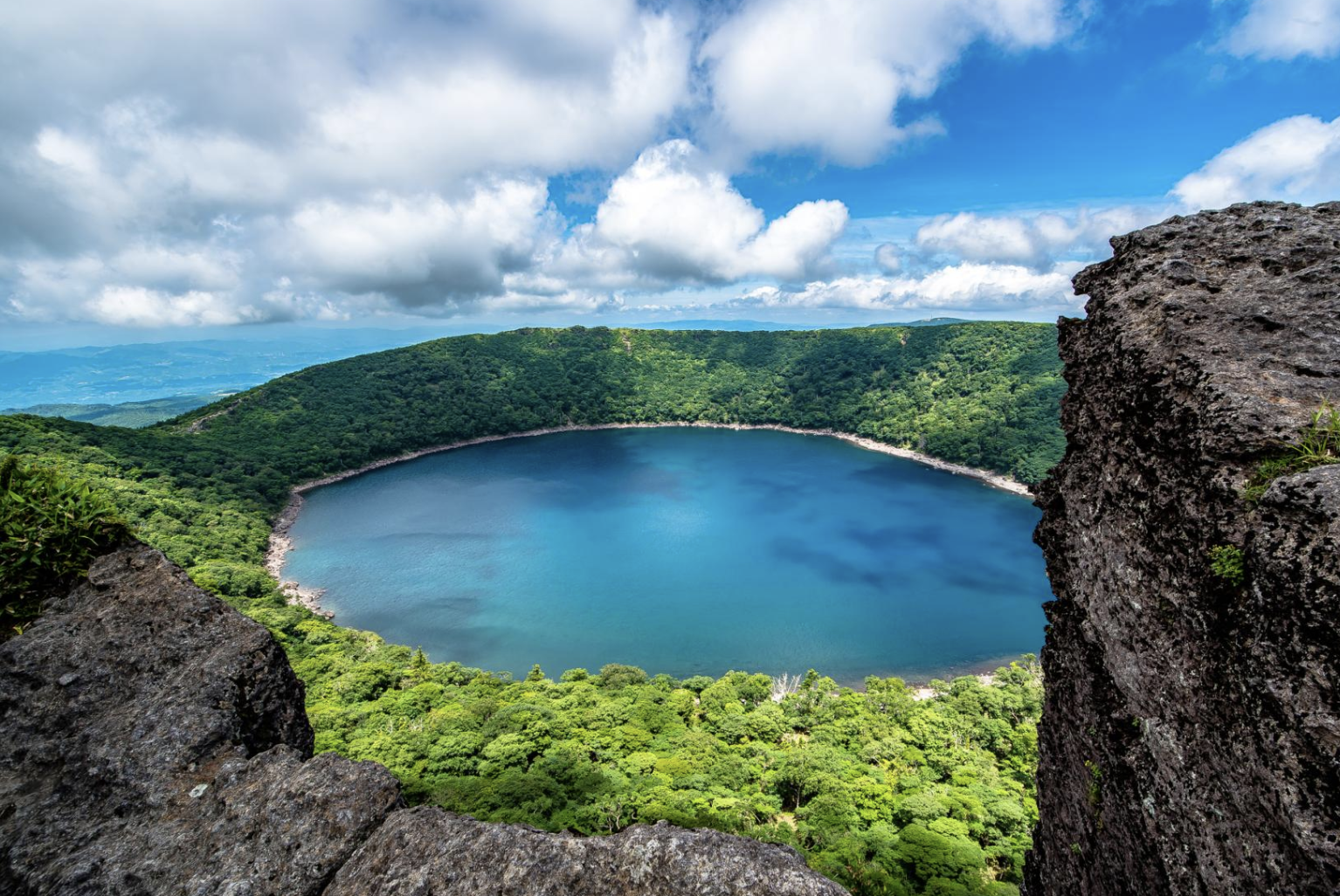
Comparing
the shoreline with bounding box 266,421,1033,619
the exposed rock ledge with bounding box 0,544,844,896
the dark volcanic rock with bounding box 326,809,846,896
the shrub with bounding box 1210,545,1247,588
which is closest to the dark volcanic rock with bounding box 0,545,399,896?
the exposed rock ledge with bounding box 0,544,844,896

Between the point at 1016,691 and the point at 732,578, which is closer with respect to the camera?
the point at 1016,691

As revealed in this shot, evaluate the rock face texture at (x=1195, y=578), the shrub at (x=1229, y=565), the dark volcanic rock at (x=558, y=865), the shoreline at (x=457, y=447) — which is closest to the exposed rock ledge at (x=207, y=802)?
the dark volcanic rock at (x=558, y=865)

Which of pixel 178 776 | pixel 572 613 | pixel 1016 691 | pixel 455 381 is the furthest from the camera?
pixel 455 381

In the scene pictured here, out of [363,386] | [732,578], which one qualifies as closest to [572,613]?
[732,578]

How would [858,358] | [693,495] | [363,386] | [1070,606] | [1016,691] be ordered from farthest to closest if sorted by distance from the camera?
1. [858,358]
2. [363,386]
3. [693,495]
4. [1016,691]
5. [1070,606]

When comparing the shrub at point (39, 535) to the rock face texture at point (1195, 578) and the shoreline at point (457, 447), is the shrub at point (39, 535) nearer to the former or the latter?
the rock face texture at point (1195, 578)

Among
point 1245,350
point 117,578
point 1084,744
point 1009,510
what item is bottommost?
point 1009,510

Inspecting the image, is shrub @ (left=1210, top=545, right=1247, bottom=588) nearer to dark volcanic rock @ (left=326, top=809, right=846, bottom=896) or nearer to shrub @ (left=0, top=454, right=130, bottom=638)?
dark volcanic rock @ (left=326, top=809, right=846, bottom=896)

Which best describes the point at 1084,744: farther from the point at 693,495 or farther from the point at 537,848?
the point at 693,495
